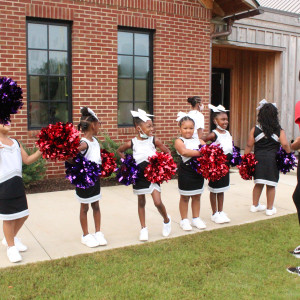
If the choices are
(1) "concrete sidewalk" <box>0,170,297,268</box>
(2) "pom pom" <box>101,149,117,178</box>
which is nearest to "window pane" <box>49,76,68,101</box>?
(1) "concrete sidewalk" <box>0,170,297,268</box>

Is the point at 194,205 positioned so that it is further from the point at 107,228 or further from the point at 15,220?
the point at 15,220

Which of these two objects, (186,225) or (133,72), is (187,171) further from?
(133,72)

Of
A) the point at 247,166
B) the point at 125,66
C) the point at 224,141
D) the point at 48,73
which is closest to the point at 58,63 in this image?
the point at 48,73

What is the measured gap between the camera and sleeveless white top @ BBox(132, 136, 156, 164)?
15.4ft

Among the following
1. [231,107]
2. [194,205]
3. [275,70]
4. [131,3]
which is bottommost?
[194,205]

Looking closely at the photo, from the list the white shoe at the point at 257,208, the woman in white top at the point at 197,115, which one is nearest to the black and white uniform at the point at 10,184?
the white shoe at the point at 257,208

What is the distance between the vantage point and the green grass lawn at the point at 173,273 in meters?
3.37

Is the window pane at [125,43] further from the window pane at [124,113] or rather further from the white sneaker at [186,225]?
the white sneaker at [186,225]

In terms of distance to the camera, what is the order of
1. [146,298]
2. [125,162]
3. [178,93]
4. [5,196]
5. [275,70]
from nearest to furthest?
[146,298] → [5,196] → [125,162] → [178,93] → [275,70]

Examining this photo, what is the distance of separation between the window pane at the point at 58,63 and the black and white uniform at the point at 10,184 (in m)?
3.93

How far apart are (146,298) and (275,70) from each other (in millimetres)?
9089

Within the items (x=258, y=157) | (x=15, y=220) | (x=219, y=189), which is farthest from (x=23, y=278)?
(x=258, y=157)

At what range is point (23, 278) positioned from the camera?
3.61m

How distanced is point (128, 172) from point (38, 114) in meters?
3.67
